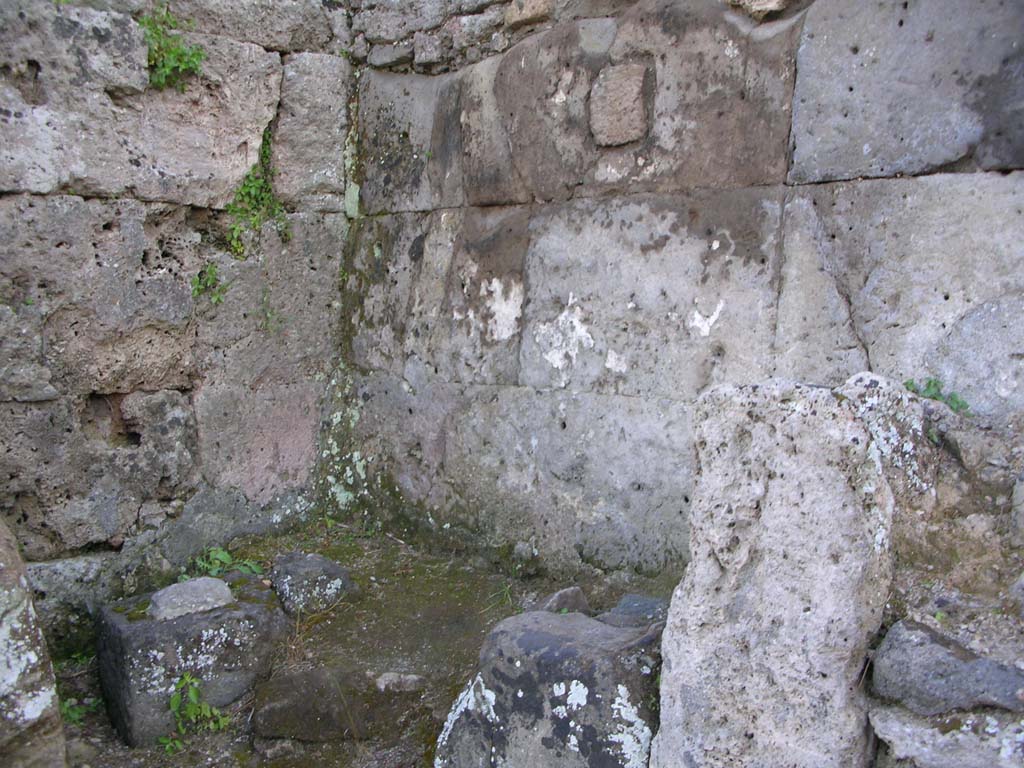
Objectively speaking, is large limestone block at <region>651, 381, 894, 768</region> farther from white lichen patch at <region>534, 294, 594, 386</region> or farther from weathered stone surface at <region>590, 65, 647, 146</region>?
weathered stone surface at <region>590, 65, 647, 146</region>

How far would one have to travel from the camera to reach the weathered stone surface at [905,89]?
259 cm

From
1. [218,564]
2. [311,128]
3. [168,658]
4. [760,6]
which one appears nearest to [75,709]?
[168,658]

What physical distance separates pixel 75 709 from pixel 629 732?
83.6 inches

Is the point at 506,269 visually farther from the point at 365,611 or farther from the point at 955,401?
the point at 955,401

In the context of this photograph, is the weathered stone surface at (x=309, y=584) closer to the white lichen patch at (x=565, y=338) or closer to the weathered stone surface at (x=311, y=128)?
the white lichen patch at (x=565, y=338)

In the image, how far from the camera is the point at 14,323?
356cm

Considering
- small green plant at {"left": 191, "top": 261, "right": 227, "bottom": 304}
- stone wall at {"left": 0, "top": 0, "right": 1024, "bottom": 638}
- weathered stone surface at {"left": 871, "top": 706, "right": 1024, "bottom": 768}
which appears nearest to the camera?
weathered stone surface at {"left": 871, "top": 706, "right": 1024, "bottom": 768}

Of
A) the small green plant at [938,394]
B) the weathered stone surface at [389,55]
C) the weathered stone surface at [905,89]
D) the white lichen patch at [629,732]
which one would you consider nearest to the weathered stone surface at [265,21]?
the weathered stone surface at [389,55]

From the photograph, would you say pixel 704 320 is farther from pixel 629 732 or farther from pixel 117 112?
pixel 117 112

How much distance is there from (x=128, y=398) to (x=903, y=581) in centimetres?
308

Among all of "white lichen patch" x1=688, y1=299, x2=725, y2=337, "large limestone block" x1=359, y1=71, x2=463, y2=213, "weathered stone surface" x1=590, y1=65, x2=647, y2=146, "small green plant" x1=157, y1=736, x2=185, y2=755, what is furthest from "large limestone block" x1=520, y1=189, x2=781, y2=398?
"small green plant" x1=157, y1=736, x2=185, y2=755

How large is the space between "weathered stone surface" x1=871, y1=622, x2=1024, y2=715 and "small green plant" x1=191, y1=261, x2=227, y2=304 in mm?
3115

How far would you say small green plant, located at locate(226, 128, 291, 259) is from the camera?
166 inches

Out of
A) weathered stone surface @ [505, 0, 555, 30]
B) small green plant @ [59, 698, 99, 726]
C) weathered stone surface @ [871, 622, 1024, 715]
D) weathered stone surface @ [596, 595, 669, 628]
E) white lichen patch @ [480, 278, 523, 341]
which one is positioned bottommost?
small green plant @ [59, 698, 99, 726]
